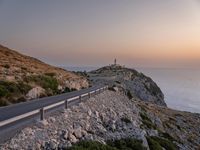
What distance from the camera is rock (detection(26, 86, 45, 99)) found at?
33.5m

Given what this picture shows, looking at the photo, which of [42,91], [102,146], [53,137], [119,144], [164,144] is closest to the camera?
[53,137]

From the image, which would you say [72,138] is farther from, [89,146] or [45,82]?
[45,82]

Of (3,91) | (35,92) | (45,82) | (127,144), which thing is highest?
(3,91)

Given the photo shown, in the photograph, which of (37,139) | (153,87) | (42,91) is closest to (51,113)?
(37,139)

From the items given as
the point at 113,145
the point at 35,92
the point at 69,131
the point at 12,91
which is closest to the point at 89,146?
the point at 69,131

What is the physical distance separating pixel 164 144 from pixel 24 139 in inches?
549

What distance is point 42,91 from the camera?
36938mm

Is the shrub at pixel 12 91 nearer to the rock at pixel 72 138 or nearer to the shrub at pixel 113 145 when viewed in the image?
the shrub at pixel 113 145

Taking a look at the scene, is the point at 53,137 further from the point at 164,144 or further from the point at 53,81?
the point at 53,81

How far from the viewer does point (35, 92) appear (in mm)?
34938

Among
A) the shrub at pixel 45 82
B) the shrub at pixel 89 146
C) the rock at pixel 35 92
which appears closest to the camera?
the shrub at pixel 89 146

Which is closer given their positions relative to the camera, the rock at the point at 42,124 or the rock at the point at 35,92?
the rock at the point at 42,124

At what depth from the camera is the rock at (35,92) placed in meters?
33.5

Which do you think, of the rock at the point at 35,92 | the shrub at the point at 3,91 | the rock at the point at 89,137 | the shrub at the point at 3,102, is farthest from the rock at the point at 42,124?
the rock at the point at 35,92
